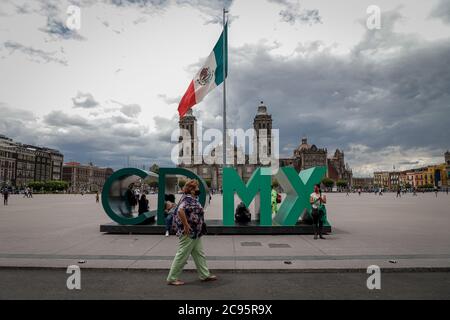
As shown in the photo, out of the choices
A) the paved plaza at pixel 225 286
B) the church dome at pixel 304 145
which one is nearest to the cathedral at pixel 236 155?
the church dome at pixel 304 145

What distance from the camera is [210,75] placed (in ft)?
51.8

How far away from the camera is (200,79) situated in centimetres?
1611

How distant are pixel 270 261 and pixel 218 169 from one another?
134385 mm

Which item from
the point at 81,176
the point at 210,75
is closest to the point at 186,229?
the point at 210,75

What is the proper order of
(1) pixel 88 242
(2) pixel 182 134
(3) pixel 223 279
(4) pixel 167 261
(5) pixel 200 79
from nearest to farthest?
1. (3) pixel 223 279
2. (4) pixel 167 261
3. (1) pixel 88 242
4. (5) pixel 200 79
5. (2) pixel 182 134

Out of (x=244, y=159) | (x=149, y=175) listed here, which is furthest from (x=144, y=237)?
(x=244, y=159)

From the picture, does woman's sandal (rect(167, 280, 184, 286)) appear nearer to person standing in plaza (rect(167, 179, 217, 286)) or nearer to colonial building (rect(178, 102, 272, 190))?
person standing in plaza (rect(167, 179, 217, 286))

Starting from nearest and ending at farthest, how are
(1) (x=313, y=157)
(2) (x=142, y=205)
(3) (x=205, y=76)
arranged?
1. (2) (x=142, y=205)
2. (3) (x=205, y=76)
3. (1) (x=313, y=157)

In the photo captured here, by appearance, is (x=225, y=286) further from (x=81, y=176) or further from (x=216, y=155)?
(x=81, y=176)

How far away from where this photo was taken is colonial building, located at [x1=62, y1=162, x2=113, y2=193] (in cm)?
15938

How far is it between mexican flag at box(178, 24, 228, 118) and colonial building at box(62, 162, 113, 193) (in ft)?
477

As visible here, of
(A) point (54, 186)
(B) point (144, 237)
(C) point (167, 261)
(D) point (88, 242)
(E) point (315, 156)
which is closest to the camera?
(C) point (167, 261)

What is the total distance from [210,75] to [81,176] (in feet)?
536
